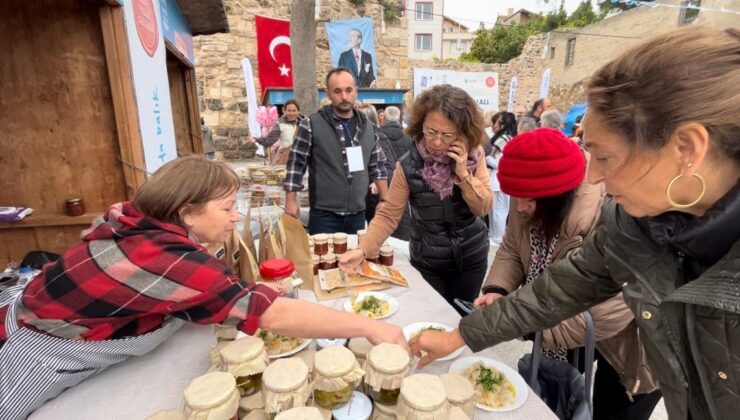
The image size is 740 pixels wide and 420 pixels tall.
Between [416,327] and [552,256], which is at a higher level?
[552,256]

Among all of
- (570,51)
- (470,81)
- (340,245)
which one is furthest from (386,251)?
(570,51)

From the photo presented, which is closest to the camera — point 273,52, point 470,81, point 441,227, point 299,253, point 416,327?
point 416,327

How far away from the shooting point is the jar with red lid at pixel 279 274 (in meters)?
1.52

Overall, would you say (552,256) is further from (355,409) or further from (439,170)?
(355,409)

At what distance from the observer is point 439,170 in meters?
2.01

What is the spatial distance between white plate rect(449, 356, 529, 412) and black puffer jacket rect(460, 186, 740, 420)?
277 millimetres

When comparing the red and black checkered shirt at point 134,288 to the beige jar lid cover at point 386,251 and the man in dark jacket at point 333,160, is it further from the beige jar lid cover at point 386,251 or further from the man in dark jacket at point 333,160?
the man in dark jacket at point 333,160

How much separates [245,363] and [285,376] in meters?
0.16

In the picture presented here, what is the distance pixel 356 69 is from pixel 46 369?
12339 mm

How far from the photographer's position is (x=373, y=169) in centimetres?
351

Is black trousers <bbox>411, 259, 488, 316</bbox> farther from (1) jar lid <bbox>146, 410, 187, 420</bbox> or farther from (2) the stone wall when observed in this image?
(2) the stone wall

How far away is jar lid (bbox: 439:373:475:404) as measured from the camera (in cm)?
90

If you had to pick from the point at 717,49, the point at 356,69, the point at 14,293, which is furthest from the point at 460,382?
the point at 356,69

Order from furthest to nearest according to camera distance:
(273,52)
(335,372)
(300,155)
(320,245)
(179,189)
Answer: (273,52) < (300,155) < (320,245) < (179,189) < (335,372)
